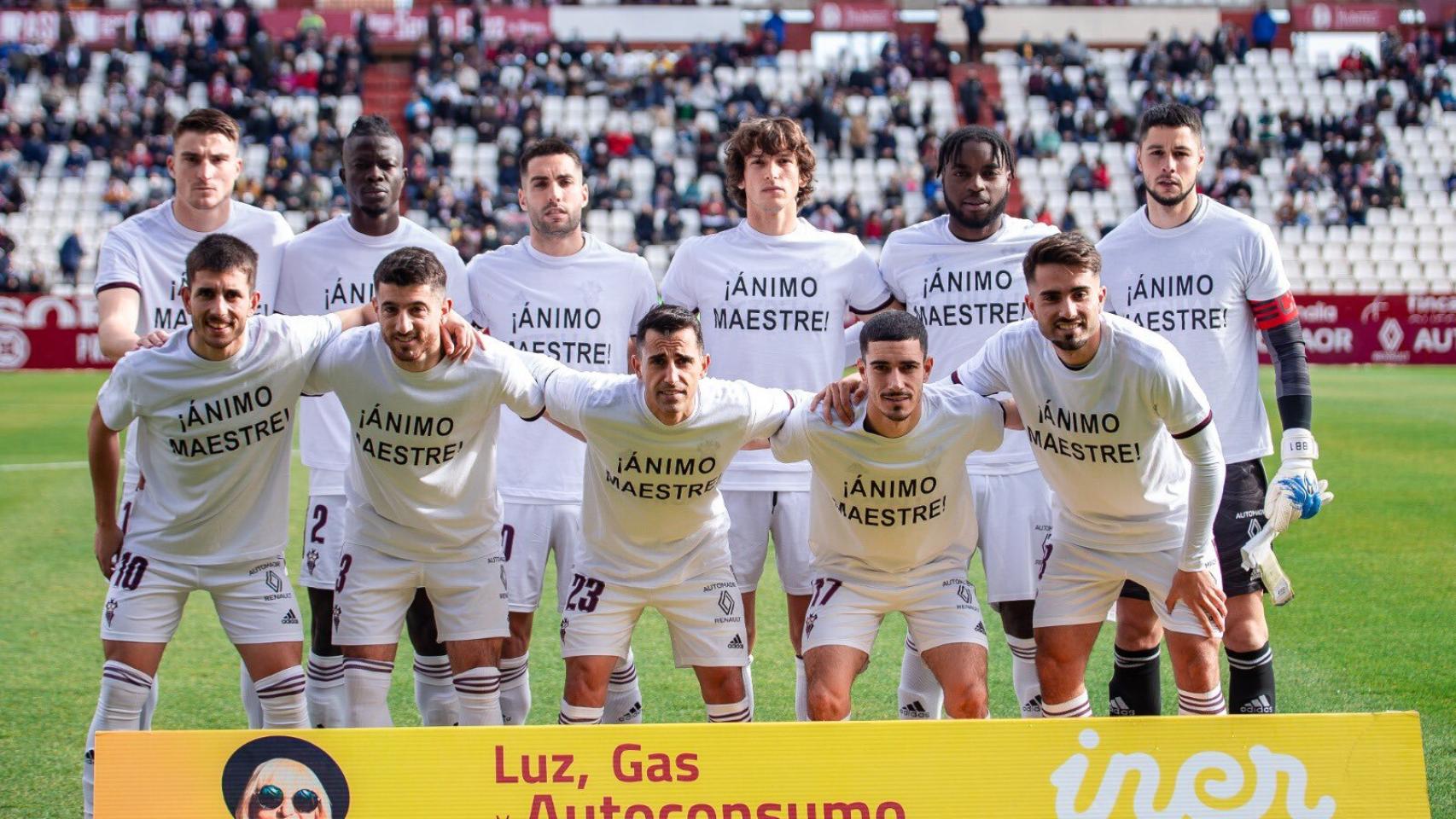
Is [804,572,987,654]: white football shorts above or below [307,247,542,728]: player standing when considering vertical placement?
below

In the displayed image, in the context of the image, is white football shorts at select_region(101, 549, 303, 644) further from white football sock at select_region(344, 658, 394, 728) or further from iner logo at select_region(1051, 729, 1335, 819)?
iner logo at select_region(1051, 729, 1335, 819)

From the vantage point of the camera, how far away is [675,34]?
3606 cm

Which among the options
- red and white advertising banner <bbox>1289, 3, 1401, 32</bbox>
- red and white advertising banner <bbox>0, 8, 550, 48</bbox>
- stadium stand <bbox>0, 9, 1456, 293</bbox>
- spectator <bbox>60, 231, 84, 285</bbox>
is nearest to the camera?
spectator <bbox>60, 231, 84, 285</bbox>

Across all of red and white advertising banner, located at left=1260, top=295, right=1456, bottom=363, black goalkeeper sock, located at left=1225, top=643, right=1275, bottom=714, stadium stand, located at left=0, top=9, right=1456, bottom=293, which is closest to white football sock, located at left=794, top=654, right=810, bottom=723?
black goalkeeper sock, located at left=1225, top=643, right=1275, bottom=714

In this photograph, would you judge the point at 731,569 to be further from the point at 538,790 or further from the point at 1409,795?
the point at 1409,795

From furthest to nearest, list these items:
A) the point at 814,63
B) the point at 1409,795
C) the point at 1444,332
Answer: the point at 814,63 → the point at 1444,332 → the point at 1409,795

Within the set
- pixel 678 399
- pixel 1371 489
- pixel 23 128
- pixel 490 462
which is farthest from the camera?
pixel 23 128

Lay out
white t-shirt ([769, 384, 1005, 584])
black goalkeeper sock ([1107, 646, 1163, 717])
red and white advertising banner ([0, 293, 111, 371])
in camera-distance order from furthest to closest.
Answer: red and white advertising banner ([0, 293, 111, 371]), black goalkeeper sock ([1107, 646, 1163, 717]), white t-shirt ([769, 384, 1005, 584])

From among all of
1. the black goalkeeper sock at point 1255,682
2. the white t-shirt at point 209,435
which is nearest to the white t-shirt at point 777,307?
the white t-shirt at point 209,435

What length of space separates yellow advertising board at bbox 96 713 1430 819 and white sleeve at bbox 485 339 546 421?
4.76 feet

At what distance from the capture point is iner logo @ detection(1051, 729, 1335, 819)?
144 inches

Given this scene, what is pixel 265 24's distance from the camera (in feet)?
115

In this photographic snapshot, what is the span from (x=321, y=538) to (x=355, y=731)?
68.3 inches

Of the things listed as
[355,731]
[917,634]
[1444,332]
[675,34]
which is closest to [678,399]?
[917,634]
